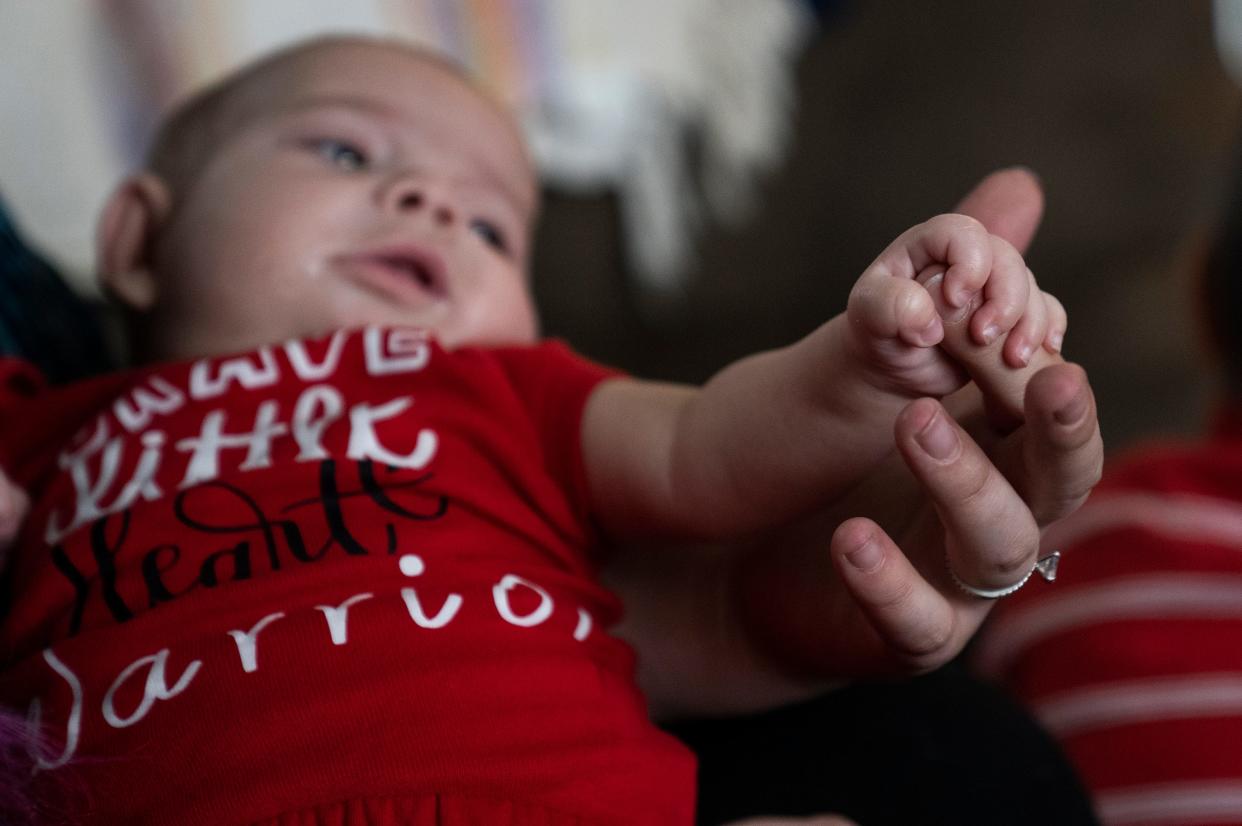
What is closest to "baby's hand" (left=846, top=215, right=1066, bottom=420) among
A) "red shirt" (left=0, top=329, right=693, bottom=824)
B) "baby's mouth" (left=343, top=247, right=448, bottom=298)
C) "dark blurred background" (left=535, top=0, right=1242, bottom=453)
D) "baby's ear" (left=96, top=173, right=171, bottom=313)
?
"red shirt" (left=0, top=329, right=693, bottom=824)

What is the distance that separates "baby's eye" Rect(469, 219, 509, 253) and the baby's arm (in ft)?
0.75

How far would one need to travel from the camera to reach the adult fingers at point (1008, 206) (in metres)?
0.47

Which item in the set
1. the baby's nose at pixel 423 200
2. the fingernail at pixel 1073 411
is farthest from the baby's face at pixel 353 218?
the fingernail at pixel 1073 411

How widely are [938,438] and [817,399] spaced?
7 centimetres

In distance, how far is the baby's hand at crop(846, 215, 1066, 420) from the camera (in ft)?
1.28

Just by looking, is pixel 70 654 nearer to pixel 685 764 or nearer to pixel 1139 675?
pixel 685 764

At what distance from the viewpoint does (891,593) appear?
0.43 meters

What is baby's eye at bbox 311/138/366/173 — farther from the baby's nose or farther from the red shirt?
the red shirt

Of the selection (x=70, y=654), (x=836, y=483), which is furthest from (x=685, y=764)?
(x=70, y=654)

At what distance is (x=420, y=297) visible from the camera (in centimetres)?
69

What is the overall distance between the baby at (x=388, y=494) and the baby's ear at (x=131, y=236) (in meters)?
0.07

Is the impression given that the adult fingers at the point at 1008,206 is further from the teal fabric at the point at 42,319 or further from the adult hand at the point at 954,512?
the teal fabric at the point at 42,319

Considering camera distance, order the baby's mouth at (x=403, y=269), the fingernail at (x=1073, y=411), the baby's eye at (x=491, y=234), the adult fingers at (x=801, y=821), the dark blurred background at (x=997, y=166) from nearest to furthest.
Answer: the fingernail at (x=1073, y=411)
the adult fingers at (x=801, y=821)
the baby's mouth at (x=403, y=269)
the baby's eye at (x=491, y=234)
the dark blurred background at (x=997, y=166)

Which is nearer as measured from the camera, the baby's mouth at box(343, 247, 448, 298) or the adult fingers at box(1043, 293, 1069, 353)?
the adult fingers at box(1043, 293, 1069, 353)
